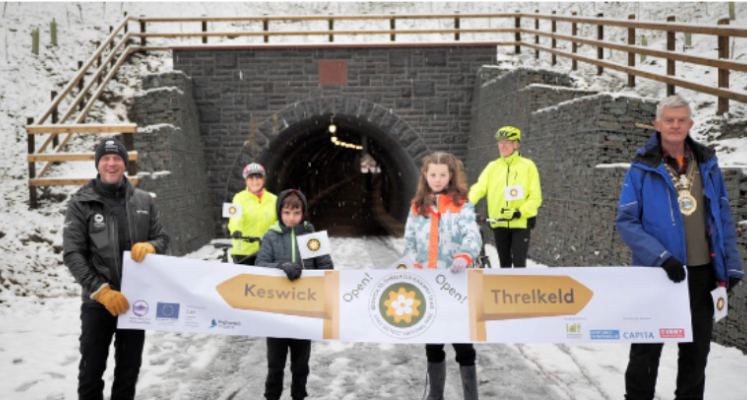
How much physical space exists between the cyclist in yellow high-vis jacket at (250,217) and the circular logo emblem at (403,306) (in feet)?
8.29

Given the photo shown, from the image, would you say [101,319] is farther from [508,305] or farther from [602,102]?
[602,102]

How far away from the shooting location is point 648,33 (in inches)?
801

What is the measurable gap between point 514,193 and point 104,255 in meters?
3.95

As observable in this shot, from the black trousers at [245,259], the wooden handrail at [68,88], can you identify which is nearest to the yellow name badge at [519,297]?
the black trousers at [245,259]

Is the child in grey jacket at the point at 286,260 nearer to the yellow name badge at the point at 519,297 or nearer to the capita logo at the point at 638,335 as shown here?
the yellow name badge at the point at 519,297

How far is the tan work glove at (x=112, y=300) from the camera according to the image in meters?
3.34

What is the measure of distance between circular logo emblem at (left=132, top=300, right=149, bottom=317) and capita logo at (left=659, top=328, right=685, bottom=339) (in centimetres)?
318

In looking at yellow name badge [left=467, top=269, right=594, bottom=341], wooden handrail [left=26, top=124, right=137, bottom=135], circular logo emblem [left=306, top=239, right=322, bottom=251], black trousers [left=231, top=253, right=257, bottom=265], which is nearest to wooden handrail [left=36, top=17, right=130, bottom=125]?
wooden handrail [left=26, top=124, right=137, bottom=135]

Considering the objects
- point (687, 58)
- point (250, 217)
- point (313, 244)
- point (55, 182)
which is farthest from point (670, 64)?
point (55, 182)

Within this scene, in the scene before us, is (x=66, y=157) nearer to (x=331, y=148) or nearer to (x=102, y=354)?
(x=102, y=354)

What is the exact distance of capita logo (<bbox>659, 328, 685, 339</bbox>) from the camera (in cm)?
340

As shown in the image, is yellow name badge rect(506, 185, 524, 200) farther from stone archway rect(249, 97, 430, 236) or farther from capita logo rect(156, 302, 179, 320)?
stone archway rect(249, 97, 430, 236)

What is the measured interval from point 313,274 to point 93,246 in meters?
1.35

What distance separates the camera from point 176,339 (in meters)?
6.06
